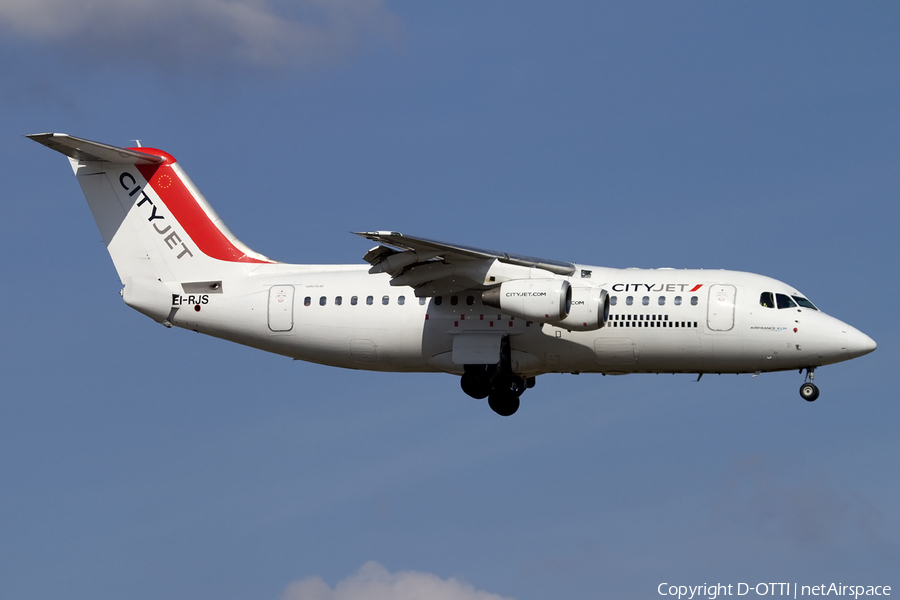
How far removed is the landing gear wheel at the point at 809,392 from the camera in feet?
78.2

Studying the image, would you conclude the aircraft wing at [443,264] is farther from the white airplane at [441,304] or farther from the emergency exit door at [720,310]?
the emergency exit door at [720,310]

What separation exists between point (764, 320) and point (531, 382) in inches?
213

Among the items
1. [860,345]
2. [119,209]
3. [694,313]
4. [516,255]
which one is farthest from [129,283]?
[860,345]

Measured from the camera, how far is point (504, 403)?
25938 millimetres

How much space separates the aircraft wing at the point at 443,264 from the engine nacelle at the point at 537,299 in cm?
62

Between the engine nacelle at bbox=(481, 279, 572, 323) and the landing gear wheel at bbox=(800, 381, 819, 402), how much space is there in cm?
489

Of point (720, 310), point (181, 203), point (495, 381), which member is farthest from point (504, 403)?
point (181, 203)

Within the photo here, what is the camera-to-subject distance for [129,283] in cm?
2728

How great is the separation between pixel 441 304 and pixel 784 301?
6.83 meters

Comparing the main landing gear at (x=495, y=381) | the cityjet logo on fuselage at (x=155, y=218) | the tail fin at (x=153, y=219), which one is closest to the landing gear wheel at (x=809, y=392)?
the main landing gear at (x=495, y=381)

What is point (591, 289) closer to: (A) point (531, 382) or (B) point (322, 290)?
(A) point (531, 382)

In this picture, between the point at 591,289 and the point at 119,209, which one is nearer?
the point at 591,289

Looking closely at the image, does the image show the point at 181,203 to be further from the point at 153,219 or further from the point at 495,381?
the point at 495,381

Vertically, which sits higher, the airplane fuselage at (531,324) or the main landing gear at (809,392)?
the airplane fuselage at (531,324)
